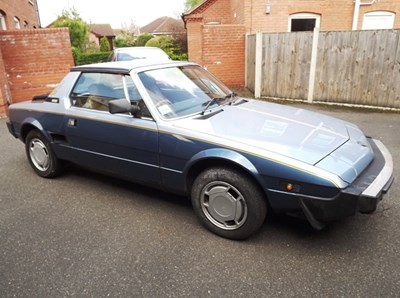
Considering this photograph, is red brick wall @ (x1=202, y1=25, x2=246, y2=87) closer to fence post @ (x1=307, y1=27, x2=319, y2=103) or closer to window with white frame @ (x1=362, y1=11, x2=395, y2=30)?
fence post @ (x1=307, y1=27, x2=319, y2=103)

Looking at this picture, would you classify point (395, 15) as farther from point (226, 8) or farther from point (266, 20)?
point (226, 8)

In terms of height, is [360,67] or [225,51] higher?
[225,51]

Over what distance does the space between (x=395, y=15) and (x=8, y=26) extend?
16.2 metres

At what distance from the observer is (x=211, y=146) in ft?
9.16

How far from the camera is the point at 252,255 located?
8.96 ft

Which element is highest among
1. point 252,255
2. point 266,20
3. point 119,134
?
point 266,20

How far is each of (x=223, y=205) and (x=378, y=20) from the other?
1338 cm

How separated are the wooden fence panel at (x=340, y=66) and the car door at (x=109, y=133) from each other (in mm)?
6455

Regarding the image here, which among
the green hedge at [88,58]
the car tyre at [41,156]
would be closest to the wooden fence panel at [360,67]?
the car tyre at [41,156]

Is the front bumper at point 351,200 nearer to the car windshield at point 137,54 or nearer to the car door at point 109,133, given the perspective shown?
the car door at point 109,133

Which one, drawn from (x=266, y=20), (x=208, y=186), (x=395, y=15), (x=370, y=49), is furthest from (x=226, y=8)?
(x=208, y=186)

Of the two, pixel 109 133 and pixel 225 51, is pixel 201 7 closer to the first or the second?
pixel 225 51

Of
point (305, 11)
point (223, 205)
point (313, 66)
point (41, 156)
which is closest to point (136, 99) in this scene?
point (223, 205)

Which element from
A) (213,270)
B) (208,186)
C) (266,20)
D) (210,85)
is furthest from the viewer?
(266,20)
